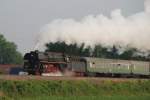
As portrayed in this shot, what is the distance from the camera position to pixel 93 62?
52.7 meters

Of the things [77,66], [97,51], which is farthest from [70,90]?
[97,51]

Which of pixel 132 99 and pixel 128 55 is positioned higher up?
pixel 128 55

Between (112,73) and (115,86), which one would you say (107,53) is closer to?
(112,73)

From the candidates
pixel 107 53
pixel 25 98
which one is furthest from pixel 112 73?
pixel 107 53

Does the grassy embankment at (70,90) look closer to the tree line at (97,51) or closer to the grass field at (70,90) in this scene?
the grass field at (70,90)

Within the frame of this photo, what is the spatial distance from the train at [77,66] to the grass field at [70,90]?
4881mm

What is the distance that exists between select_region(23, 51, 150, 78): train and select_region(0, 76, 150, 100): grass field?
4881 mm

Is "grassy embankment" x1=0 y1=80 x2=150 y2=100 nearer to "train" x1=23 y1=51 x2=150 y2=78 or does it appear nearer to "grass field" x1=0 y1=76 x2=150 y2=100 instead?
"grass field" x1=0 y1=76 x2=150 y2=100

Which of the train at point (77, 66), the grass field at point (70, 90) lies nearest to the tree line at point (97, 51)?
the train at point (77, 66)

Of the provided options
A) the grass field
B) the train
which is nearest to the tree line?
→ the train

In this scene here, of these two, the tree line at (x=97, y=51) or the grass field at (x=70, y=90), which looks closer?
the grass field at (x=70, y=90)

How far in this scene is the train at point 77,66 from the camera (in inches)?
1861

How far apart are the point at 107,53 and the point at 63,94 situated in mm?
46415

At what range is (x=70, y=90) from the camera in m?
40.4
